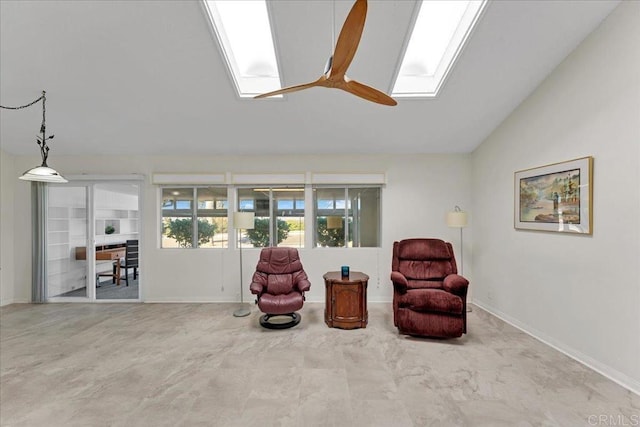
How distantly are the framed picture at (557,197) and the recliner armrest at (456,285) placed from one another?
1021 mm

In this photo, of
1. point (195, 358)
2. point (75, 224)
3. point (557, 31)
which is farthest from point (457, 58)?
point (75, 224)

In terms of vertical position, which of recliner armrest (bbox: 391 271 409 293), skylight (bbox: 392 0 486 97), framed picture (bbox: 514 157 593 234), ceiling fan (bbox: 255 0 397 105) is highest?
skylight (bbox: 392 0 486 97)

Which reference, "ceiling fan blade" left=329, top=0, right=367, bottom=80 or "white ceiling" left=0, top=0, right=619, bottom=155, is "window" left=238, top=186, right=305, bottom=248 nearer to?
"white ceiling" left=0, top=0, right=619, bottom=155

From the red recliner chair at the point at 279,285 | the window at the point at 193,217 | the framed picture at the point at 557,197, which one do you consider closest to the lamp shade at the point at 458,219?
the framed picture at the point at 557,197

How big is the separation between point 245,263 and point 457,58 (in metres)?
3.89

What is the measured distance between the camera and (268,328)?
3.53 meters

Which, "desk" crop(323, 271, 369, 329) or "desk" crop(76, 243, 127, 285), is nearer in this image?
"desk" crop(323, 271, 369, 329)

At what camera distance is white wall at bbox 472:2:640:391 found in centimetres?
231

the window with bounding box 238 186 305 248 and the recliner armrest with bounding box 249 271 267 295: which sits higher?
the window with bounding box 238 186 305 248

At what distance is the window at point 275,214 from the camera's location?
187 inches

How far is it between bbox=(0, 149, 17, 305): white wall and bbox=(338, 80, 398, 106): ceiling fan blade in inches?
222

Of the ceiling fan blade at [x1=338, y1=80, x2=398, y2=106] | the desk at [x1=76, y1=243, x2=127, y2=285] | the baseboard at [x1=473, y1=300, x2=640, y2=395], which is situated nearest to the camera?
the ceiling fan blade at [x1=338, y1=80, x2=398, y2=106]

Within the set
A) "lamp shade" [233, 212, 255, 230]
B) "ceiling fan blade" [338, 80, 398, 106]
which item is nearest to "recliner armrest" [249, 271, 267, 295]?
"lamp shade" [233, 212, 255, 230]

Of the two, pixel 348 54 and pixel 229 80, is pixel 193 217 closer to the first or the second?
pixel 229 80
